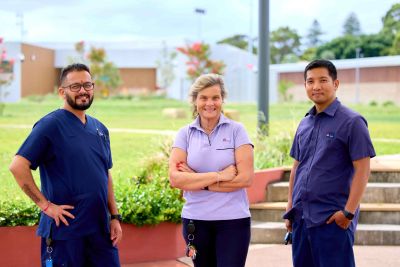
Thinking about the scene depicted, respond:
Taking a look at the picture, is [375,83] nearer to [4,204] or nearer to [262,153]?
[262,153]

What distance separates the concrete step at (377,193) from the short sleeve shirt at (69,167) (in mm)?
3881

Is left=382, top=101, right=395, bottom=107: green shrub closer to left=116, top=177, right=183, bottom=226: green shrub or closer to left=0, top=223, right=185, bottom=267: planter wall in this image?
left=116, top=177, right=183, bottom=226: green shrub

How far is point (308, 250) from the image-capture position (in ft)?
12.1

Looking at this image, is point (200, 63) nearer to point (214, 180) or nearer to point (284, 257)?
point (284, 257)

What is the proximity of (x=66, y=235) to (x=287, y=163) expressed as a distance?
501 centimetres

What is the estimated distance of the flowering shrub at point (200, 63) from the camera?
116 feet

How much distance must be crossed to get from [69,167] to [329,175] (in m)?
1.45

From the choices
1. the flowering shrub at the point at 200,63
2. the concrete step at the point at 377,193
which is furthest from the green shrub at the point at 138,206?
the flowering shrub at the point at 200,63

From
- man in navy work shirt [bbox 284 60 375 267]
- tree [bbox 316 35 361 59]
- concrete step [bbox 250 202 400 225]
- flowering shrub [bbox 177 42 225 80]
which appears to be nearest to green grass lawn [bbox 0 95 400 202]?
concrete step [bbox 250 202 400 225]

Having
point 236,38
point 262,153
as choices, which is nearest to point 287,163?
point 262,153

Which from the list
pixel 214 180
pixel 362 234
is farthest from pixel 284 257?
pixel 214 180

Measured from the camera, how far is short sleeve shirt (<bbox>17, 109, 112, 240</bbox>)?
3.44 m

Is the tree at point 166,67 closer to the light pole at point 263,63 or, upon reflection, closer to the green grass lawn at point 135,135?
the green grass lawn at point 135,135

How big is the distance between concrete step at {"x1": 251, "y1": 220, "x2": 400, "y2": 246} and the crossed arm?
302 centimetres
